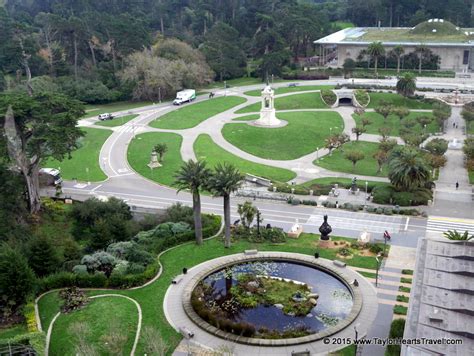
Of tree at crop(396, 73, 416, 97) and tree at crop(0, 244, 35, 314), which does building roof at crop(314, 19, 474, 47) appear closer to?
tree at crop(396, 73, 416, 97)

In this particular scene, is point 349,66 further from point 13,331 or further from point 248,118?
point 13,331

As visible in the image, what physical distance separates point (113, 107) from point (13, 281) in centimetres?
8496

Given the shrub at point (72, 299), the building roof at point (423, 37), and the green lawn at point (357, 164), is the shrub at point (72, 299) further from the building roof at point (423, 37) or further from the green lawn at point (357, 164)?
the building roof at point (423, 37)

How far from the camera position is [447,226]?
186 ft

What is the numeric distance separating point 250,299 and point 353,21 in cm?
17725

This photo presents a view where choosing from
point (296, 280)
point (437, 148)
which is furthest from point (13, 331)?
point (437, 148)

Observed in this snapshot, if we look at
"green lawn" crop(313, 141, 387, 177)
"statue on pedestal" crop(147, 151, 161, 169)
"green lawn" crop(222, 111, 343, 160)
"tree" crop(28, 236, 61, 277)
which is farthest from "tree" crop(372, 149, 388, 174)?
"tree" crop(28, 236, 61, 277)

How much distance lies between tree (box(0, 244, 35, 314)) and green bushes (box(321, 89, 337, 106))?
86507mm

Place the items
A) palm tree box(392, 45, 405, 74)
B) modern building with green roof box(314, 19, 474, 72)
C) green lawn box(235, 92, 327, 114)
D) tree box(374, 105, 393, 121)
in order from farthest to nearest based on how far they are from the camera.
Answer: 1. modern building with green roof box(314, 19, 474, 72)
2. palm tree box(392, 45, 405, 74)
3. green lawn box(235, 92, 327, 114)
4. tree box(374, 105, 393, 121)

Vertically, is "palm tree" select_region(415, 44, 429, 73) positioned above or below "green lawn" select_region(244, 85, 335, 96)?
above

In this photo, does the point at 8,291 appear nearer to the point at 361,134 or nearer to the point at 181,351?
the point at 181,351

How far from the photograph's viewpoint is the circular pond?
38.4m

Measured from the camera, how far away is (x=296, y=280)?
45625 mm

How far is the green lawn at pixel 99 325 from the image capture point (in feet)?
120
